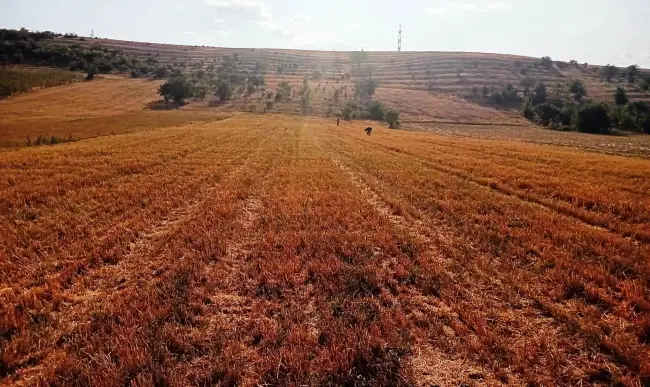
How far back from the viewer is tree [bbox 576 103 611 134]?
99562 millimetres

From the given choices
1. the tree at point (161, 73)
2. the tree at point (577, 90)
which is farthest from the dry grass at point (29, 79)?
the tree at point (577, 90)

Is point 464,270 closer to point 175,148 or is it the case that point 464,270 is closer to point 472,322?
point 472,322

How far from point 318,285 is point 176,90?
381 ft

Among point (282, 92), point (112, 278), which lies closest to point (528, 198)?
point (112, 278)

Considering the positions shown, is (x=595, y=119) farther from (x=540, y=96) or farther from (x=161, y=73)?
(x=161, y=73)

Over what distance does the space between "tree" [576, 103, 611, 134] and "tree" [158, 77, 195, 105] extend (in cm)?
11670

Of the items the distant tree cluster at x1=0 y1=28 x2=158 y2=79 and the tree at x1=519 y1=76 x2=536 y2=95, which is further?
the tree at x1=519 y1=76 x2=536 y2=95

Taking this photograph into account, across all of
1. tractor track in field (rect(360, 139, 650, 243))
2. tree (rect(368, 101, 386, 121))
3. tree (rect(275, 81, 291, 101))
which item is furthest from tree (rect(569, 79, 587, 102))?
tractor track in field (rect(360, 139, 650, 243))

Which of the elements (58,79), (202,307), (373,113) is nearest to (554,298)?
(202,307)

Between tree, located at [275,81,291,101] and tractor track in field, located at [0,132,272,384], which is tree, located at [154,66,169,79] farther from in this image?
tractor track in field, located at [0,132,272,384]

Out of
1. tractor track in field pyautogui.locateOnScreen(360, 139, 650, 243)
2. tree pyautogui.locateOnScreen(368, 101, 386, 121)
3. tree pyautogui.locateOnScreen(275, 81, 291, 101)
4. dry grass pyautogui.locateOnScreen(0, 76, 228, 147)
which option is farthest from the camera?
tree pyautogui.locateOnScreen(275, 81, 291, 101)

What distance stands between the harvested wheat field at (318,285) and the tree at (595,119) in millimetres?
102844

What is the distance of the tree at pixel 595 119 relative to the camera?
99.6 metres

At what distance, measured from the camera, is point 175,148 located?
29.9 meters
